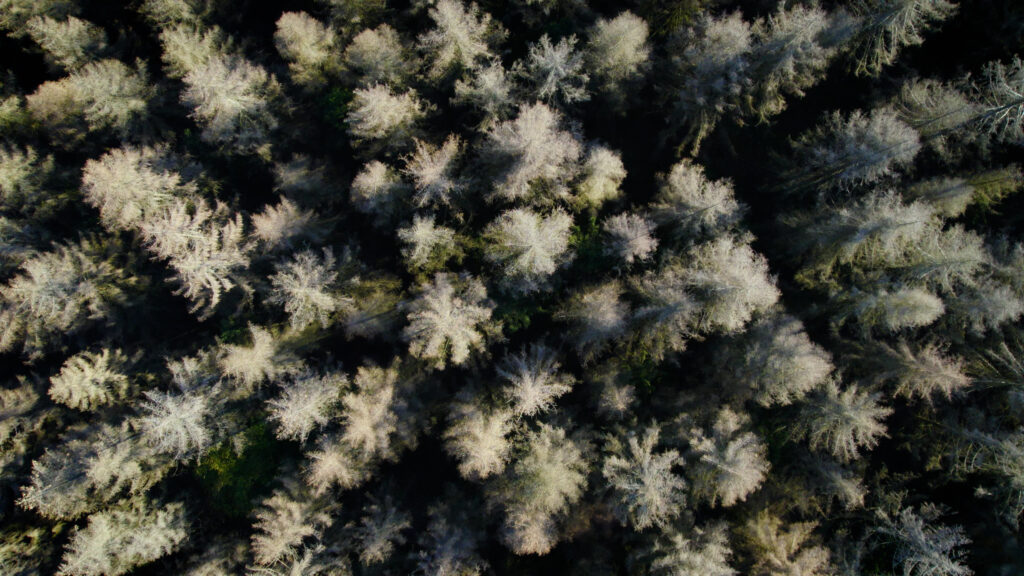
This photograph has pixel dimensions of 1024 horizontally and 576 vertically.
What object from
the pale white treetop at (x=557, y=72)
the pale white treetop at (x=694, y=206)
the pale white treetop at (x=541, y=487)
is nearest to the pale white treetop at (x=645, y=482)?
the pale white treetop at (x=541, y=487)

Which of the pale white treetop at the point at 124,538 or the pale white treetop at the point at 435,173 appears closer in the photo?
the pale white treetop at the point at 435,173

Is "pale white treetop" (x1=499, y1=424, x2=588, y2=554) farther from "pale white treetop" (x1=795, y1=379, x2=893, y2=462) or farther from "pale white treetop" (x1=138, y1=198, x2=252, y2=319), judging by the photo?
"pale white treetop" (x1=138, y1=198, x2=252, y2=319)

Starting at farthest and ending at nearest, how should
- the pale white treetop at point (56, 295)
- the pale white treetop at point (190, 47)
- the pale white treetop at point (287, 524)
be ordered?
the pale white treetop at point (56, 295), the pale white treetop at point (190, 47), the pale white treetop at point (287, 524)

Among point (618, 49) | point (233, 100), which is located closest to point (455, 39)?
point (618, 49)

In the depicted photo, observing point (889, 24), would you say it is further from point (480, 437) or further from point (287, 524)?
point (287, 524)

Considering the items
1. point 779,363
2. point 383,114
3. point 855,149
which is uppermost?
point 855,149

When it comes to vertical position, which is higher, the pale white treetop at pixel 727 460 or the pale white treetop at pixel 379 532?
the pale white treetop at pixel 727 460

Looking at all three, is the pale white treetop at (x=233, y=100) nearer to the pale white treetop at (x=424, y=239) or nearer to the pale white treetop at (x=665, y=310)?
the pale white treetop at (x=424, y=239)

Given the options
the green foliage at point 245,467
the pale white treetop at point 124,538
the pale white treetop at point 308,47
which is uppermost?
the pale white treetop at point 308,47
